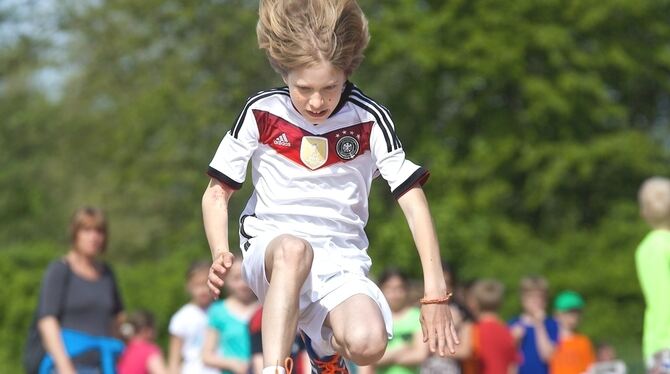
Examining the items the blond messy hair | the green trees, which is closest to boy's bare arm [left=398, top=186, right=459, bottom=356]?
the blond messy hair

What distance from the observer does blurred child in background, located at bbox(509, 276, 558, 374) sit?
13102mm

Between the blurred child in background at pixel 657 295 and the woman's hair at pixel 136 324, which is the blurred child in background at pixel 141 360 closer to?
the woman's hair at pixel 136 324

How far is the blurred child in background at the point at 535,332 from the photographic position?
1310 centimetres

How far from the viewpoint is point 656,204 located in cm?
836

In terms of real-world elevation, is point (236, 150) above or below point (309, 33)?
below

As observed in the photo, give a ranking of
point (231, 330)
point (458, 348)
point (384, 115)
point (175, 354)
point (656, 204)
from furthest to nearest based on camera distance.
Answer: point (175, 354) < point (458, 348) < point (231, 330) < point (656, 204) < point (384, 115)

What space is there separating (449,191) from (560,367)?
20.7 metres

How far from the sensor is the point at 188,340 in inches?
465

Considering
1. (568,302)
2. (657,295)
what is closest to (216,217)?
(657,295)

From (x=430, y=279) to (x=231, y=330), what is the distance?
16.1 ft

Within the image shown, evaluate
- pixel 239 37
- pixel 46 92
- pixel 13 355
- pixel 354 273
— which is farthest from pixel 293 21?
pixel 46 92

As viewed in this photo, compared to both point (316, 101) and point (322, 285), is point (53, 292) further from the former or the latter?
point (316, 101)

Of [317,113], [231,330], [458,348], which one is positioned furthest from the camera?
[458,348]

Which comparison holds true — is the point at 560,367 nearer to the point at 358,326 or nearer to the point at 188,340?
the point at 188,340
